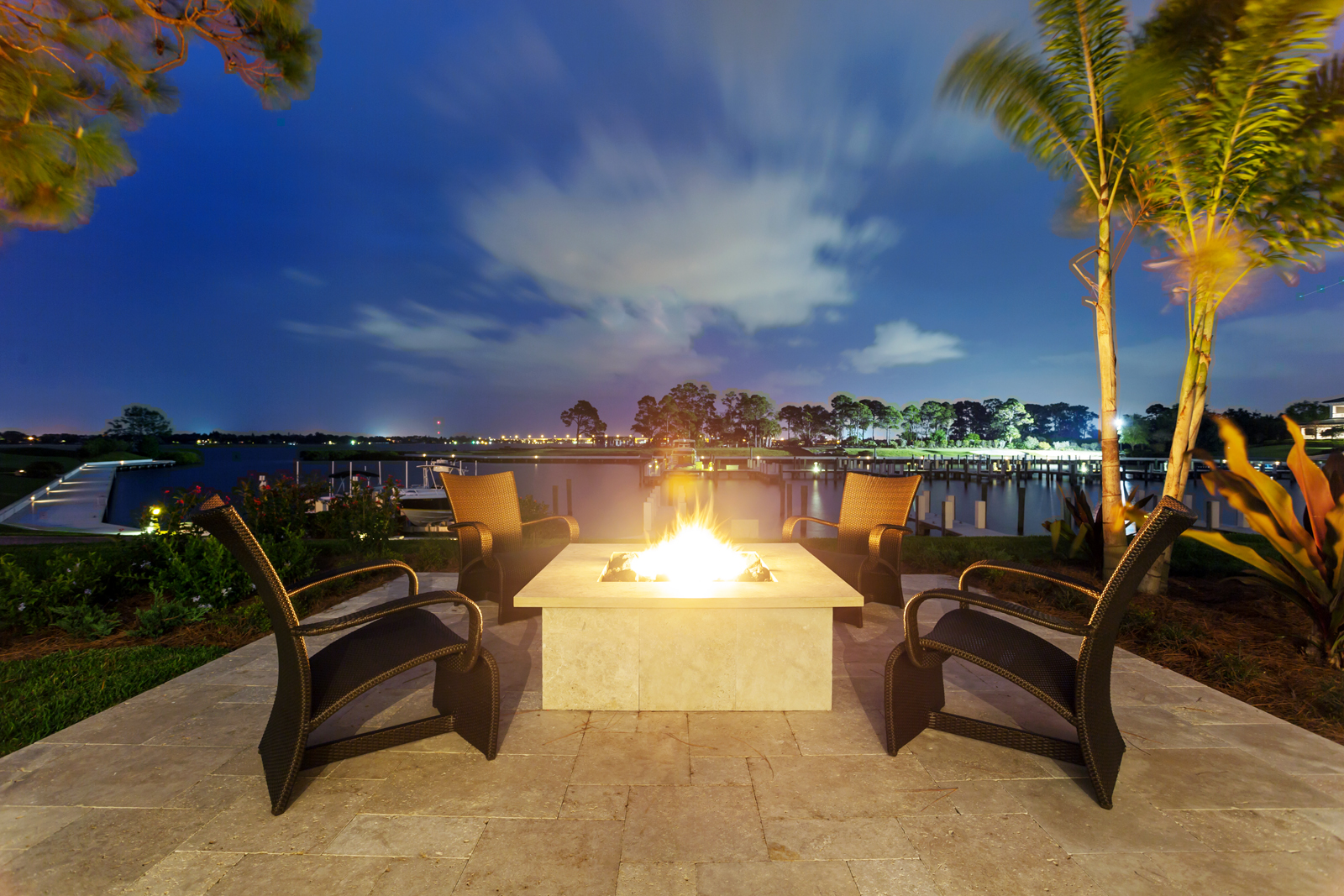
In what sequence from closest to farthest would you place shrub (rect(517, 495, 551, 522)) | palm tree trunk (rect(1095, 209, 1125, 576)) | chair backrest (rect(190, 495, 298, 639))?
1. chair backrest (rect(190, 495, 298, 639))
2. palm tree trunk (rect(1095, 209, 1125, 576))
3. shrub (rect(517, 495, 551, 522))

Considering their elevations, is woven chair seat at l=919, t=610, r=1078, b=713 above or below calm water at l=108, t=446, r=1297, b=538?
above

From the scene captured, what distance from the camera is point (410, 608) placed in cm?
191

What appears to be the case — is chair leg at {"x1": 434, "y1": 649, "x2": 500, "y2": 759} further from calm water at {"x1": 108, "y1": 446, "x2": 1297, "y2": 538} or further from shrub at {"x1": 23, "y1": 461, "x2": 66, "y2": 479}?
shrub at {"x1": 23, "y1": 461, "x2": 66, "y2": 479}

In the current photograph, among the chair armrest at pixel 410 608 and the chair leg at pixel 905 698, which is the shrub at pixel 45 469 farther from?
the chair leg at pixel 905 698

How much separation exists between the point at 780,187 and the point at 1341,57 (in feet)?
40.9

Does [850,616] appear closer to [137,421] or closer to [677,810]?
[677,810]

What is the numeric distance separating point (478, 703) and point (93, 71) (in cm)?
470

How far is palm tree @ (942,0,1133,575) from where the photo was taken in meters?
3.71

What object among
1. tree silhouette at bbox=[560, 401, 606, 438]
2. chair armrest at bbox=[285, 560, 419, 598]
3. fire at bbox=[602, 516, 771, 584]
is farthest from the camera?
tree silhouette at bbox=[560, 401, 606, 438]

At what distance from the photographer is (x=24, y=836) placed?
5.12ft

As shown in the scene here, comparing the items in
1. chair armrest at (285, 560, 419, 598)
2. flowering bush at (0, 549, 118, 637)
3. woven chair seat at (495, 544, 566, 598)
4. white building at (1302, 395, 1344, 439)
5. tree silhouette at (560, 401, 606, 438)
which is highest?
tree silhouette at (560, 401, 606, 438)

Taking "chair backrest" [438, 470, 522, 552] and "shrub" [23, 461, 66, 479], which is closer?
"chair backrest" [438, 470, 522, 552]

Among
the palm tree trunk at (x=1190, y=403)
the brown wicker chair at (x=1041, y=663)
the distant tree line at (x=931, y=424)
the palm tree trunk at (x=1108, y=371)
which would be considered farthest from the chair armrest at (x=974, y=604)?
the distant tree line at (x=931, y=424)

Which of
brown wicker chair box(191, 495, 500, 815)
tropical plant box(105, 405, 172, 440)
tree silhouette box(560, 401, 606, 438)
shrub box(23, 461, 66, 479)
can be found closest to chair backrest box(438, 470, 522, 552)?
brown wicker chair box(191, 495, 500, 815)
